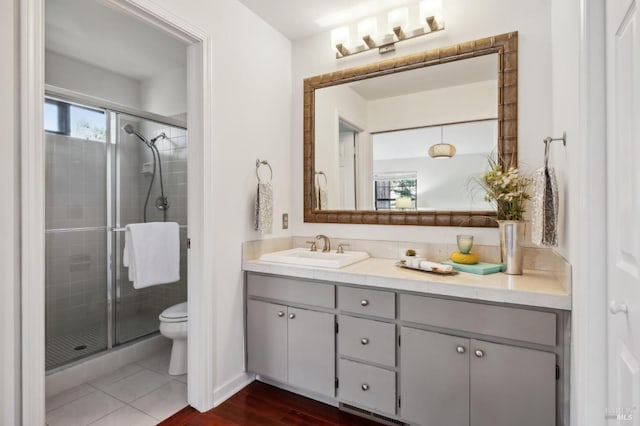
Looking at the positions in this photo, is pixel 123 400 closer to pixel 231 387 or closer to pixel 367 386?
pixel 231 387

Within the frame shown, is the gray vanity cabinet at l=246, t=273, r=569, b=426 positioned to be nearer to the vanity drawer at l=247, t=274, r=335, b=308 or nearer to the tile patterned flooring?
the vanity drawer at l=247, t=274, r=335, b=308

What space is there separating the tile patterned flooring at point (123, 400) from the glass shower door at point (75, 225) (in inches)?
16.2

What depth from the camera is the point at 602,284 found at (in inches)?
42.6

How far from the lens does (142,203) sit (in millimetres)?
3182

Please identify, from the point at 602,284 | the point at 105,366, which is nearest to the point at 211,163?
the point at 105,366

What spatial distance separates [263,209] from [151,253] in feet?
3.56

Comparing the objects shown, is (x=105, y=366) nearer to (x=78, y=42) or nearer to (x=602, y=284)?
(x=78, y=42)

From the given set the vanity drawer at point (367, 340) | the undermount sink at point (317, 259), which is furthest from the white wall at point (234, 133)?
the vanity drawer at point (367, 340)

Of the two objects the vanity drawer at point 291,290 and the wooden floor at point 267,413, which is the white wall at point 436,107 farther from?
the wooden floor at point 267,413

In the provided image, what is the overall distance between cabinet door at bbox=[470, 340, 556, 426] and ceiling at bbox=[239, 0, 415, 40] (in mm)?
2182

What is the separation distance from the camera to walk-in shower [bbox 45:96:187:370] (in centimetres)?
267

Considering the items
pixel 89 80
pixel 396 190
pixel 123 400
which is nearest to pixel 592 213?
pixel 396 190

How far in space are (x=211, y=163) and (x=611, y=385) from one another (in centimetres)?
202

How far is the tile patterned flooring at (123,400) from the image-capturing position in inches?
73.1
